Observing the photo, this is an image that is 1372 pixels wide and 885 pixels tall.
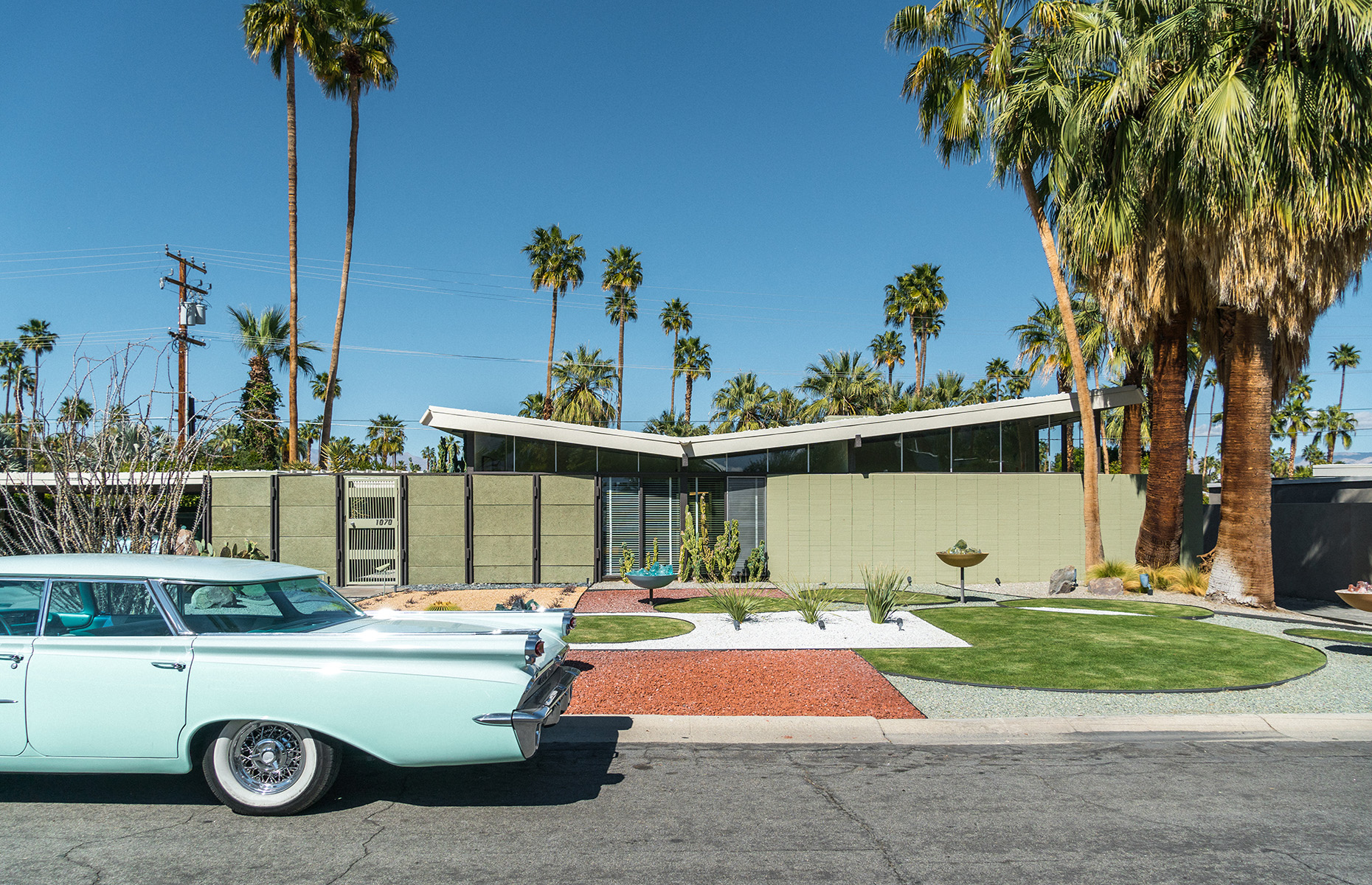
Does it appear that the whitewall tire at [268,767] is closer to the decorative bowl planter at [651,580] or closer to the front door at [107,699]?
the front door at [107,699]

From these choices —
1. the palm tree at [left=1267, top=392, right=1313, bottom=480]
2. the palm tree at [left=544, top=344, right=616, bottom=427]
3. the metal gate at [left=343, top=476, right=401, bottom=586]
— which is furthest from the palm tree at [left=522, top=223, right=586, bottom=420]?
the palm tree at [left=1267, top=392, right=1313, bottom=480]

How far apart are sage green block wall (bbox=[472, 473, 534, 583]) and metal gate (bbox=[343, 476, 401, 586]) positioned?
168 cm

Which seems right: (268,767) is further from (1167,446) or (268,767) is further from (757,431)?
(1167,446)

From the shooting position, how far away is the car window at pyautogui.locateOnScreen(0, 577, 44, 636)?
474 cm

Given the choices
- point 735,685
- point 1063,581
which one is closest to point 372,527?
point 735,685

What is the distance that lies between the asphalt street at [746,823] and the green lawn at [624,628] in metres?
4.23

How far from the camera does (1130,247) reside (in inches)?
553

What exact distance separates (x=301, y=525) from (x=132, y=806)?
1306cm

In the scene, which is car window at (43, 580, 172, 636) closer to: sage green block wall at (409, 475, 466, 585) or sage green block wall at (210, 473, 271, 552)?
sage green block wall at (409, 475, 466, 585)

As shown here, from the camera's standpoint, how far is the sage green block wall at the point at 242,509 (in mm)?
16812

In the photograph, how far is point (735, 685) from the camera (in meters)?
7.84

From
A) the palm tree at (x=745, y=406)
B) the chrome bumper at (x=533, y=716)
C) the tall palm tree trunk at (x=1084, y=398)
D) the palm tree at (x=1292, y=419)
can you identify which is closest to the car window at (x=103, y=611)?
the chrome bumper at (x=533, y=716)

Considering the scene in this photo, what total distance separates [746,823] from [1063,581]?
12682 mm

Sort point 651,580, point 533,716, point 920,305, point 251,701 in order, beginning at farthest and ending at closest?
point 920,305
point 651,580
point 533,716
point 251,701
